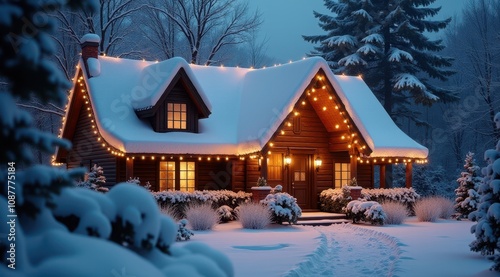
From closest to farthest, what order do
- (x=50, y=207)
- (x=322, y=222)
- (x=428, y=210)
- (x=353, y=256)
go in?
(x=50, y=207)
(x=353, y=256)
(x=322, y=222)
(x=428, y=210)

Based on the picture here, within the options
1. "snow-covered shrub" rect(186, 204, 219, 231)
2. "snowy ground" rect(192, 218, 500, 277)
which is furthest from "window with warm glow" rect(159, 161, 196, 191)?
"snow-covered shrub" rect(186, 204, 219, 231)

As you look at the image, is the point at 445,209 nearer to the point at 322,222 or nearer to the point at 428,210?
the point at 428,210

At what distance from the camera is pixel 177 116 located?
2161 centimetres

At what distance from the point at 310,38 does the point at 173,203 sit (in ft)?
78.7

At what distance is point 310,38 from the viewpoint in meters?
40.8

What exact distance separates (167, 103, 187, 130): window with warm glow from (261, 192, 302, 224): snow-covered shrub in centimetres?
446

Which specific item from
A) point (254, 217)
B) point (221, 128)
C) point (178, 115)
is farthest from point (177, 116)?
point (254, 217)

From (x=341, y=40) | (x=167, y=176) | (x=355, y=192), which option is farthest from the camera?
(x=341, y=40)

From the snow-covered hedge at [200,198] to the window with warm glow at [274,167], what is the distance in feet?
6.06

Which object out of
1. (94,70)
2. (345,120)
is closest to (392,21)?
(345,120)

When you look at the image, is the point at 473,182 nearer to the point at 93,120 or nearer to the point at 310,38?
the point at 93,120

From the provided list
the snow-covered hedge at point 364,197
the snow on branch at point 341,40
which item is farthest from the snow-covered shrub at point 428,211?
the snow on branch at point 341,40

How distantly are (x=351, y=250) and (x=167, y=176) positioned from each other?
→ 949 cm

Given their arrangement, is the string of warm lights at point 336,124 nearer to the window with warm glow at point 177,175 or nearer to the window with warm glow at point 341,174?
the window with warm glow at point 341,174
